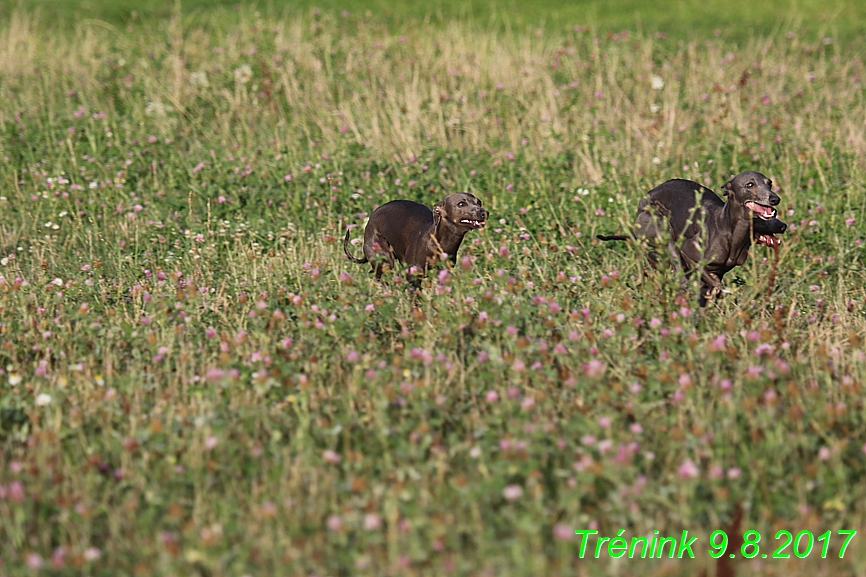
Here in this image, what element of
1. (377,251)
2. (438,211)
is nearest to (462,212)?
(438,211)

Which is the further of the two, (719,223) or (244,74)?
(244,74)

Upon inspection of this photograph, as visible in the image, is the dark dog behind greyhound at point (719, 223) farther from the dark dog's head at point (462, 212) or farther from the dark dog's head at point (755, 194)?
the dark dog's head at point (462, 212)

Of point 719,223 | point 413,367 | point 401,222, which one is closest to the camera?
point 413,367

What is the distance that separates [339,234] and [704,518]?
453cm

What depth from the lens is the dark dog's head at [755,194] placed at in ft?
18.0

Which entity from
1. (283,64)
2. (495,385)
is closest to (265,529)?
(495,385)

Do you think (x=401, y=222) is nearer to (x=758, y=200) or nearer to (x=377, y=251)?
(x=377, y=251)

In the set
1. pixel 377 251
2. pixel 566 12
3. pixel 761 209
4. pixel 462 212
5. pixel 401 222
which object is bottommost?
pixel 377 251

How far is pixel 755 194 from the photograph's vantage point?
548 cm

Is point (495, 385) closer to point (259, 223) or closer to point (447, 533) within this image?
point (447, 533)

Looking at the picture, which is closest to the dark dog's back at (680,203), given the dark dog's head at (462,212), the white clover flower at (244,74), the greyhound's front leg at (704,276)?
the greyhound's front leg at (704,276)

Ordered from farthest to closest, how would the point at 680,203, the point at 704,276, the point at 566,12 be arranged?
the point at 566,12 → the point at 680,203 → the point at 704,276

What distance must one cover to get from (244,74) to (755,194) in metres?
7.25

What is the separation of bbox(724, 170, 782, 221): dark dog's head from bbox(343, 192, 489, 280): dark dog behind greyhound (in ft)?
4.83
